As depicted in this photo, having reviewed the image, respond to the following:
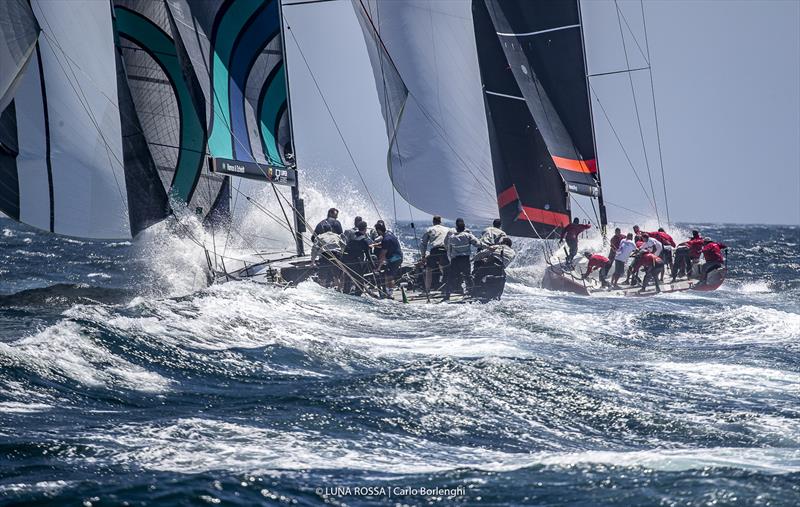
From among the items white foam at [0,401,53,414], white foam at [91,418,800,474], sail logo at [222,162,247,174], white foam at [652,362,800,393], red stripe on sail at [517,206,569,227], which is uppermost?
sail logo at [222,162,247,174]

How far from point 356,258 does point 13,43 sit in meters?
5.29

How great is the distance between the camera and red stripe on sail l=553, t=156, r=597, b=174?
866 inches

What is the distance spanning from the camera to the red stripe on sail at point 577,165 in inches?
866

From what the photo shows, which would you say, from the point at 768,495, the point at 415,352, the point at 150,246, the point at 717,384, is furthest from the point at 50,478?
the point at 150,246

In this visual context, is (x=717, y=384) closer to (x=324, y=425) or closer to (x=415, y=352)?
(x=415, y=352)

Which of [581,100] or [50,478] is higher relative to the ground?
[581,100]

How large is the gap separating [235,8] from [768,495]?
11889 mm

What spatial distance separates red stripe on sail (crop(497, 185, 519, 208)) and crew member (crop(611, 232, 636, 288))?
2711mm

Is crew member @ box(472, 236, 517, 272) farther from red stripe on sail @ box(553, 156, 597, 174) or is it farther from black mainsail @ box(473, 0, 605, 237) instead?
red stripe on sail @ box(553, 156, 597, 174)

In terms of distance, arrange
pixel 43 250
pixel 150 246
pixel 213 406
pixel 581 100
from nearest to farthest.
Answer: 1. pixel 213 406
2. pixel 150 246
3. pixel 581 100
4. pixel 43 250

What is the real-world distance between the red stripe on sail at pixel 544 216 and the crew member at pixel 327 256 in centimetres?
777

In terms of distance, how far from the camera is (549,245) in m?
22.5

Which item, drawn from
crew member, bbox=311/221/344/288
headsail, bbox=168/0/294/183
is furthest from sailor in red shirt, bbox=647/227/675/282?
headsail, bbox=168/0/294/183

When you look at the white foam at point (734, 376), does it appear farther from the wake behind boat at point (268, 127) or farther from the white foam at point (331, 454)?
the wake behind boat at point (268, 127)
